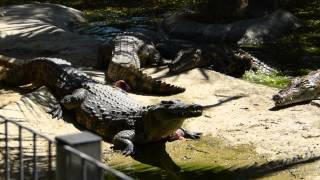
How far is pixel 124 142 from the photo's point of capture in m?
6.86

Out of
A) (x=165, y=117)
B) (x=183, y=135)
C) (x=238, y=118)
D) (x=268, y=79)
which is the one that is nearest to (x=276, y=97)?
(x=238, y=118)

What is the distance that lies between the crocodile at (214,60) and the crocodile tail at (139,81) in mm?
900

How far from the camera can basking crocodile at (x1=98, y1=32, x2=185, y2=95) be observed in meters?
8.76

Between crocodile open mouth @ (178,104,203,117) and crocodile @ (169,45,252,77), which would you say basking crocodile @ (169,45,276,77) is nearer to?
crocodile @ (169,45,252,77)

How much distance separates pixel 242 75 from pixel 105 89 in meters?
2.93

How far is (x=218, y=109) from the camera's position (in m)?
8.10

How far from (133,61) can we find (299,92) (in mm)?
A: 2600

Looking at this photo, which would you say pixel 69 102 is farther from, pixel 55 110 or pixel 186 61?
pixel 186 61

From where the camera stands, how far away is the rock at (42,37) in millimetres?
10703

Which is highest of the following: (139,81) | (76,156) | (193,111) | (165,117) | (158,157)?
(76,156)

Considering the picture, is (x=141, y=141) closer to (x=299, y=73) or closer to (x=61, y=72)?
(x=61, y=72)

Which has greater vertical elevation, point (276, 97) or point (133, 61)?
point (276, 97)

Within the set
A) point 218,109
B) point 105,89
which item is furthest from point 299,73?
point 105,89

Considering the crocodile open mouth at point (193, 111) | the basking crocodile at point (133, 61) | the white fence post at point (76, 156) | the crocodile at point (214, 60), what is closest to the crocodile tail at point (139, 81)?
the basking crocodile at point (133, 61)
